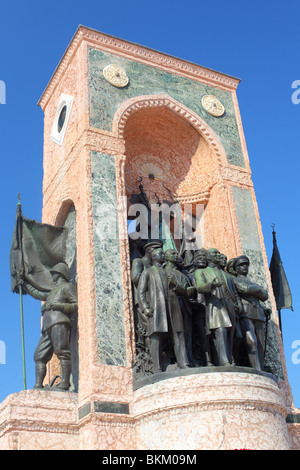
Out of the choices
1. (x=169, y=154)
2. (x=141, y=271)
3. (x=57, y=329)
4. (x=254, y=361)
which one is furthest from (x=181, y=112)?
(x=254, y=361)

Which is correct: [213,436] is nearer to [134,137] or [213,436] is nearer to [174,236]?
[174,236]

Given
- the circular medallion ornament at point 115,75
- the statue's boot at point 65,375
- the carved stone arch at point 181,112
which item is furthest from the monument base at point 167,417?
the circular medallion ornament at point 115,75

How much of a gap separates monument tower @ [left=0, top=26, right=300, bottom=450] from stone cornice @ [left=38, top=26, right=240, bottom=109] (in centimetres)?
3

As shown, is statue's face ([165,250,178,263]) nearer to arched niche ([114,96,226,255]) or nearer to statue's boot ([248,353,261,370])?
statue's boot ([248,353,261,370])

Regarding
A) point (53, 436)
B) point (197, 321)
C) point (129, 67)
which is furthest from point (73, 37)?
point (53, 436)

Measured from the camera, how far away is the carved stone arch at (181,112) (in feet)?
37.2

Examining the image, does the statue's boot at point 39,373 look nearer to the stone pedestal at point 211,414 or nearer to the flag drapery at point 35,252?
the flag drapery at point 35,252

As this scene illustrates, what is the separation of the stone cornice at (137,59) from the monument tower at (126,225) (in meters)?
0.03

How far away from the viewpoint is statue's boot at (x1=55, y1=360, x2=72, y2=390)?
9.19 metres

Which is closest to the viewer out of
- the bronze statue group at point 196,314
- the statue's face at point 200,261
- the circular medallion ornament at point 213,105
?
the bronze statue group at point 196,314

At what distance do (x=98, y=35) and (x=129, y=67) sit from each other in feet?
2.68

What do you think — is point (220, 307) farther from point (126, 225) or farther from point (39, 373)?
point (39, 373)

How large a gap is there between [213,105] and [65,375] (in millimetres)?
6247

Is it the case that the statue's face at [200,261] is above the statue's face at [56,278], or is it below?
below
